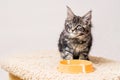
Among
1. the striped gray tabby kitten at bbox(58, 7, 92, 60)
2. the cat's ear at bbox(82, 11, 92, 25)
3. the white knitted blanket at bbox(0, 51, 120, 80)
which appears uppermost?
the cat's ear at bbox(82, 11, 92, 25)

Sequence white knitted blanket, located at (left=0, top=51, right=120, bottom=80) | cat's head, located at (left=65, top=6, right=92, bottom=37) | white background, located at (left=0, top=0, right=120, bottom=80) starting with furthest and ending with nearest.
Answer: white background, located at (left=0, top=0, right=120, bottom=80)
cat's head, located at (left=65, top=6, right=92, bottom=37)
white knitted blanket, located at (left=0, top=51, right=120, bottom=80)

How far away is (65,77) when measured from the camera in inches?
32.0

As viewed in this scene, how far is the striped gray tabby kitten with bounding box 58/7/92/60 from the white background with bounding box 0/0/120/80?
55cm

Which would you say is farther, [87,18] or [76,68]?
[87,18]

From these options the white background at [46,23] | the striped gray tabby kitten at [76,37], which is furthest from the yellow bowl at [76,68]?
the white background at [46,23]

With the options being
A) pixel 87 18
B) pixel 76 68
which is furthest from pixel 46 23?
pixel 76 68

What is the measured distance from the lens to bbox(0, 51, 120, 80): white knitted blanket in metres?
0.82

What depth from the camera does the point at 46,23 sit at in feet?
5.26

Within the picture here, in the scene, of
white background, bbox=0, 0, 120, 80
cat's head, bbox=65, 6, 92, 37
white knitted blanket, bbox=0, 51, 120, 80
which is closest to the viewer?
white knitted blanket, bbox=0, 51, 120, 80

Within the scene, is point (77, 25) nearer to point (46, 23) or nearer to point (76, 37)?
point (76, 37)

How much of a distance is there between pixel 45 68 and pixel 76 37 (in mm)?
160

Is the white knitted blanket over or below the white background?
below

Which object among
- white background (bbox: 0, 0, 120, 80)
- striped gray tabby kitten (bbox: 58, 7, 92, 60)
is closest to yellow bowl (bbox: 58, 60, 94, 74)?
striped gray tabby kitten (bbox: 58, 7, 92, 60)

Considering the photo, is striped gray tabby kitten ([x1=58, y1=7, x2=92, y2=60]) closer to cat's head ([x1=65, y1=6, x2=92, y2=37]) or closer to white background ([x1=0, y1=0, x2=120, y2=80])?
cat's head ([x1=65, y1=6, x2=92, y2=37])
